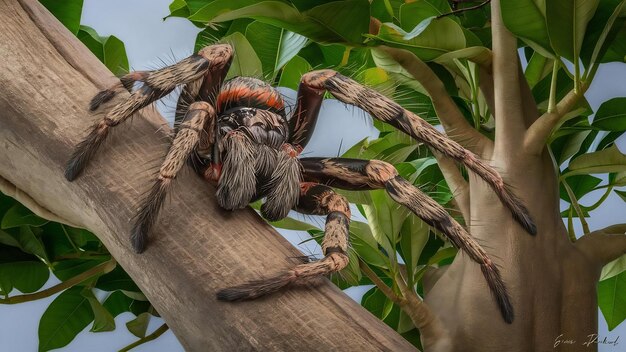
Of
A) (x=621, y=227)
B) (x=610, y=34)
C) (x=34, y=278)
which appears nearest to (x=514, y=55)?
(x=610, y=34)

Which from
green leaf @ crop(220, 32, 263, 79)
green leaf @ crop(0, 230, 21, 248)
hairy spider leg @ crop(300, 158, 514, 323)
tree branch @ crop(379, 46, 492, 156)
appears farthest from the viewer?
green leaf @ crop(0, 230, 21, 248)

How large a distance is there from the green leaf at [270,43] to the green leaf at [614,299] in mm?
575

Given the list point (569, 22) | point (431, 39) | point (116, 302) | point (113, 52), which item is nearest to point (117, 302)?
point (116, 302)

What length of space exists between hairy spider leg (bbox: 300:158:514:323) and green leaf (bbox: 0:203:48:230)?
42 centimetres

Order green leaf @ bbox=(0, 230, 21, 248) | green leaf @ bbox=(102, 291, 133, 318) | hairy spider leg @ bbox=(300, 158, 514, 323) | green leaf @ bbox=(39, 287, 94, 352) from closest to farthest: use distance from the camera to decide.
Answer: hairy spider leg @ bbox=(300, 158, 514, 323)
green leaf @ bbox=(0, 230, 21, 248)
green leaf @ bbox=(39, 287, 94, 352)
green leaf @ bbox=(102, 291, 133, 318)

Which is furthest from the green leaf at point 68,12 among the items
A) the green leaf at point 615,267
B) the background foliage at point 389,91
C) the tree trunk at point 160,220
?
the green leaf at point 615,267

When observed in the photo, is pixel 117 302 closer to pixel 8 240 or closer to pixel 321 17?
pixel 8 240

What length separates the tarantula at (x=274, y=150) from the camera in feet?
2.30

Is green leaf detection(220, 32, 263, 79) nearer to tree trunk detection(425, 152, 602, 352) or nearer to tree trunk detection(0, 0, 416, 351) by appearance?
tree trunk detection(0, 0, 416, 351)

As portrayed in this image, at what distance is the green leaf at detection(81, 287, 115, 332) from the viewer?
113 cm

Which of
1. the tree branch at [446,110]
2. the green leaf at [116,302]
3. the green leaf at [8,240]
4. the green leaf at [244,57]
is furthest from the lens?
the green leaf at [116,302]

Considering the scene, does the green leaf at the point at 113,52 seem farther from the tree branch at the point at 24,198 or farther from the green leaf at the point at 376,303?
the green leaf at the point at 376,303

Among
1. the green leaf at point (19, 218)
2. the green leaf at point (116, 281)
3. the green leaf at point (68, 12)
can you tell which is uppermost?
the green leaf at point (68, 12)

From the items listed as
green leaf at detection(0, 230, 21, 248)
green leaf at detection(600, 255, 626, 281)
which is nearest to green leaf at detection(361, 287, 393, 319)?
green leaf at detection(600, 255, 626, 281)
